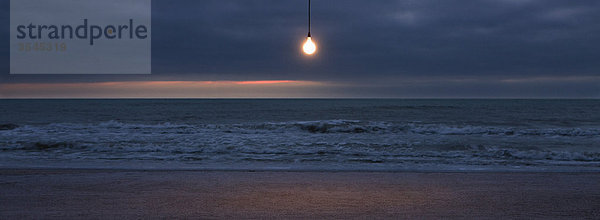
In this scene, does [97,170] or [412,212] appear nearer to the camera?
[412,212]

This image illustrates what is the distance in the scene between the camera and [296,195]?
493 centimetres

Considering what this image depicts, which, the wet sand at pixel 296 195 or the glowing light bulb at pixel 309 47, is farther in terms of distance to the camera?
the glowing light bulb at pixel 309 47

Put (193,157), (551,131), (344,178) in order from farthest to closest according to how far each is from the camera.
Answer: (551,131) < (193,157) < (344,178)

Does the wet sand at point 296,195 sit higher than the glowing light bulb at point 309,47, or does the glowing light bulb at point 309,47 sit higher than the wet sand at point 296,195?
the glowing light bulb at point 309,47

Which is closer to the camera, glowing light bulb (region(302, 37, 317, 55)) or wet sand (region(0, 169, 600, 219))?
wet sand (region(0, 169, 600, 219))

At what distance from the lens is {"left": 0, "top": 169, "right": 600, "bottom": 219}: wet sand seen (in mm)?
4191

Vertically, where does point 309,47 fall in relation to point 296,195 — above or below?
above

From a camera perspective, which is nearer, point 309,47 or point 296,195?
point 309,47

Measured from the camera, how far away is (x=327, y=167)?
297 inches

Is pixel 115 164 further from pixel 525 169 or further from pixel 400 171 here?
pixel 525 169

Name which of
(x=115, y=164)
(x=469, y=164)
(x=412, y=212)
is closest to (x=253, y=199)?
(x=412, y=212)

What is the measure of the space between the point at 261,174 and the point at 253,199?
173 cm

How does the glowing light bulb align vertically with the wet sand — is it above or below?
above

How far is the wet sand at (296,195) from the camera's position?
4191 mm
